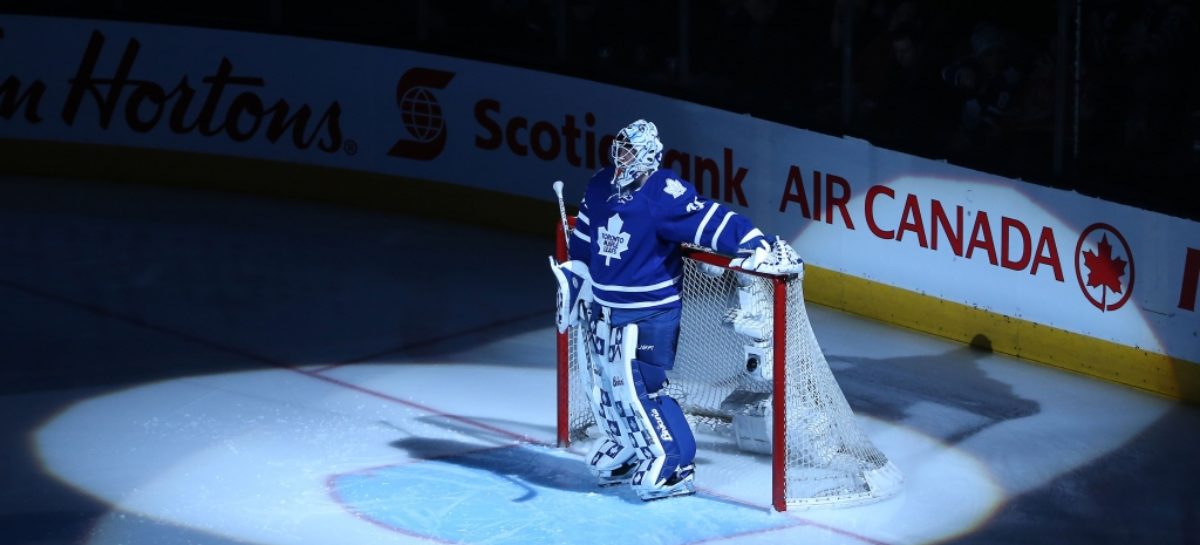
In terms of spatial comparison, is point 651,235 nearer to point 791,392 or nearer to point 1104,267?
point 791,392

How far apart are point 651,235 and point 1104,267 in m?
3.07

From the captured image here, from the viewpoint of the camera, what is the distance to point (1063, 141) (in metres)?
9.62

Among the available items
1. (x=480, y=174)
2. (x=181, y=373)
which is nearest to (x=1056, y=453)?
(x=181, y=373)

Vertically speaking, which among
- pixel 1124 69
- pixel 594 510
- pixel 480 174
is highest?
pixel 1124 69

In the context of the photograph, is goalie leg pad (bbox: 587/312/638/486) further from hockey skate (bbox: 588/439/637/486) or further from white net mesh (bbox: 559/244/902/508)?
white net mesh (bbox: 559/244/902/508)

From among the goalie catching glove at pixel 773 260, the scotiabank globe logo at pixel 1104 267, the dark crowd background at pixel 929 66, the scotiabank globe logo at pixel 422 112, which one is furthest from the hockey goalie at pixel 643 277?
the scotiabank globe logo at pixel 422 112

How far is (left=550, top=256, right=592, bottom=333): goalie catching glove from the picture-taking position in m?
7.66

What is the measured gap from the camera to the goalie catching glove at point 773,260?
7230 mm

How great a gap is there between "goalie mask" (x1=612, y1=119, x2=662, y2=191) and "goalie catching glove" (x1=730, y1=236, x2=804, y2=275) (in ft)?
1.77

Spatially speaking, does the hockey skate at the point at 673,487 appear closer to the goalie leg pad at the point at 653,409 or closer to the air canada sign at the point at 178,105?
the goalie leg pad at the point at 653,409

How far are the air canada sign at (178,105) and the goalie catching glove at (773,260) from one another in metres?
→ 6.58

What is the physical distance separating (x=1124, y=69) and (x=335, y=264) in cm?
512

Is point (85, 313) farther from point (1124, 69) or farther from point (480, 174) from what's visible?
point (1124, 69)

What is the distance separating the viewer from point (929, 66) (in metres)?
10.1
